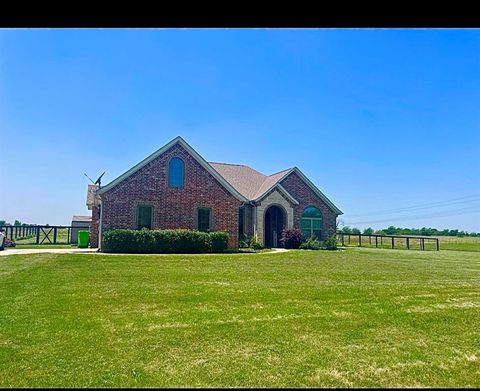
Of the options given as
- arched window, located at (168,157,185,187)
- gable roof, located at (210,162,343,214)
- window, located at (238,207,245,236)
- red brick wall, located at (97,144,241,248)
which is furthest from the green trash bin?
gable roof, located at (210,162,343,214)

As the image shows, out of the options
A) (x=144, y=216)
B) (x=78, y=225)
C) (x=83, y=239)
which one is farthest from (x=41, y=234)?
(x=144, y=216)

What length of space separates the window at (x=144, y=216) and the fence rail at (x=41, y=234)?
1177cm

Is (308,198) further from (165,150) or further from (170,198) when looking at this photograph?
(165,150)

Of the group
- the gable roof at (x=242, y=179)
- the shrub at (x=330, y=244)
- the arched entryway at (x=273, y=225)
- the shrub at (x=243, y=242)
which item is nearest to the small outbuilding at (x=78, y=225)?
the gable roof at (x=242, y=179)

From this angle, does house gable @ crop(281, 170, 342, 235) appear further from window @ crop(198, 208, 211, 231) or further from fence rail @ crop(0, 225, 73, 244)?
fence rail @ crop(0, 225, 73, 244)

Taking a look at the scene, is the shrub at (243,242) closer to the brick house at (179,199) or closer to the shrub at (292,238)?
the brick house at (179,199)

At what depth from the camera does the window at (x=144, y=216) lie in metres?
20.9

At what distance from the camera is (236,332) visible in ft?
18.9

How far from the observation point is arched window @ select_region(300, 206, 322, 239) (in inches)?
1144

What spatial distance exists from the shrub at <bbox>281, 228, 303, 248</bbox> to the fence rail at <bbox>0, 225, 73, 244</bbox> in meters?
17.6
